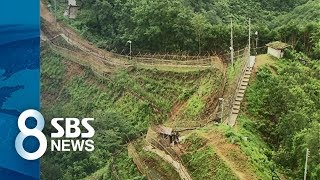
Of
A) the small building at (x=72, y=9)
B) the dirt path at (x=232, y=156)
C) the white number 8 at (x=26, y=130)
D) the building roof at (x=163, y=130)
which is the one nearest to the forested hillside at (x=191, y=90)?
the dirt path at (x=232, y=156)

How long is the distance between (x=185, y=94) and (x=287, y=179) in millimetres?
2821

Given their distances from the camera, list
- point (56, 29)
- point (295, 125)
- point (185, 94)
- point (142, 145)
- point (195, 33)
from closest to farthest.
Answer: point (295, 125)
point (142, 145)
point (185, 94)
point (195, 33)
point (56, 29)

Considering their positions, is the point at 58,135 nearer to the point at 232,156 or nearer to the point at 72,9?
the point at 232,156

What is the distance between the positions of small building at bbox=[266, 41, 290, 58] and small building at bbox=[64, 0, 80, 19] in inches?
146

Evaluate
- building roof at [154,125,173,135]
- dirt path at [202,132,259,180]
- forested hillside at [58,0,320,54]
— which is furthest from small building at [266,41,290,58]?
dirt path at [202,132,259,180]

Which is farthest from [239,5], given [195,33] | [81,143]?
[81,143]

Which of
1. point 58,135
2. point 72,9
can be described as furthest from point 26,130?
point 72,9

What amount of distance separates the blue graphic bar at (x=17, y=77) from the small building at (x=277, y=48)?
137 inches

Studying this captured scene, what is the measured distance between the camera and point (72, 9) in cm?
1422

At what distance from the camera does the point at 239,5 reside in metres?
14.6

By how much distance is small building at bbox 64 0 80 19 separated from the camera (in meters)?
14.1

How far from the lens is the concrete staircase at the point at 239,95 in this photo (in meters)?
10.3

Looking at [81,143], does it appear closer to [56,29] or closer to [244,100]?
[244,100]

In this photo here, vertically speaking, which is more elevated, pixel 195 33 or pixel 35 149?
pixel 195 33
